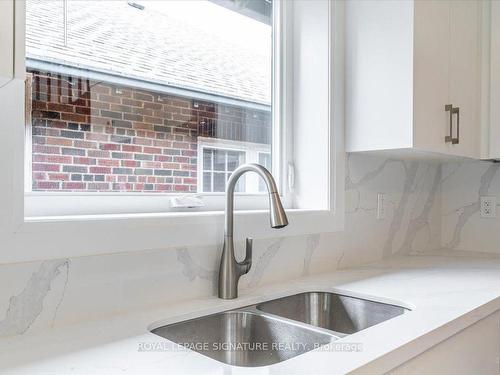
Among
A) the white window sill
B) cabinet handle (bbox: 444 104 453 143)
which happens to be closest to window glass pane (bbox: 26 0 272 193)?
the white window sill

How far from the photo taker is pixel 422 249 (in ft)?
7.48

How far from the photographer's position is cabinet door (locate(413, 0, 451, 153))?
61.8 inches

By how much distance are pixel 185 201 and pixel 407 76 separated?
91 centimetres

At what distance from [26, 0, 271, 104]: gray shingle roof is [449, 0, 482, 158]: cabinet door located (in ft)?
2.60

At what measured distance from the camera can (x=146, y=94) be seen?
54.3 inches

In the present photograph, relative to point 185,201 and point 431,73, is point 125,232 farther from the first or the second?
point 431,73

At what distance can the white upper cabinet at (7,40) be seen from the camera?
0.63 metres

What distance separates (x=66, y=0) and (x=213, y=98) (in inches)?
22.1

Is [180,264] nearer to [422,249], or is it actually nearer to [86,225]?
[86,225]

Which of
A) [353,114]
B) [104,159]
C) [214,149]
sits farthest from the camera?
[353,114]

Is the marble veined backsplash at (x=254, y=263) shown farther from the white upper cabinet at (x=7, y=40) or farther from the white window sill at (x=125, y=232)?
the white upper cabinet at (x=7, y=40)

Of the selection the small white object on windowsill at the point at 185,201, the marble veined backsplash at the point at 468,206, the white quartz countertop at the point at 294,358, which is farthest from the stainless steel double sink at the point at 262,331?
the marble veined backsplash at the point at 468,206

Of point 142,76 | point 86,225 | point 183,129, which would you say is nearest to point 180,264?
point 86,225

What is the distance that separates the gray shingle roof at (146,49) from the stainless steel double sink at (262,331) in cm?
77
